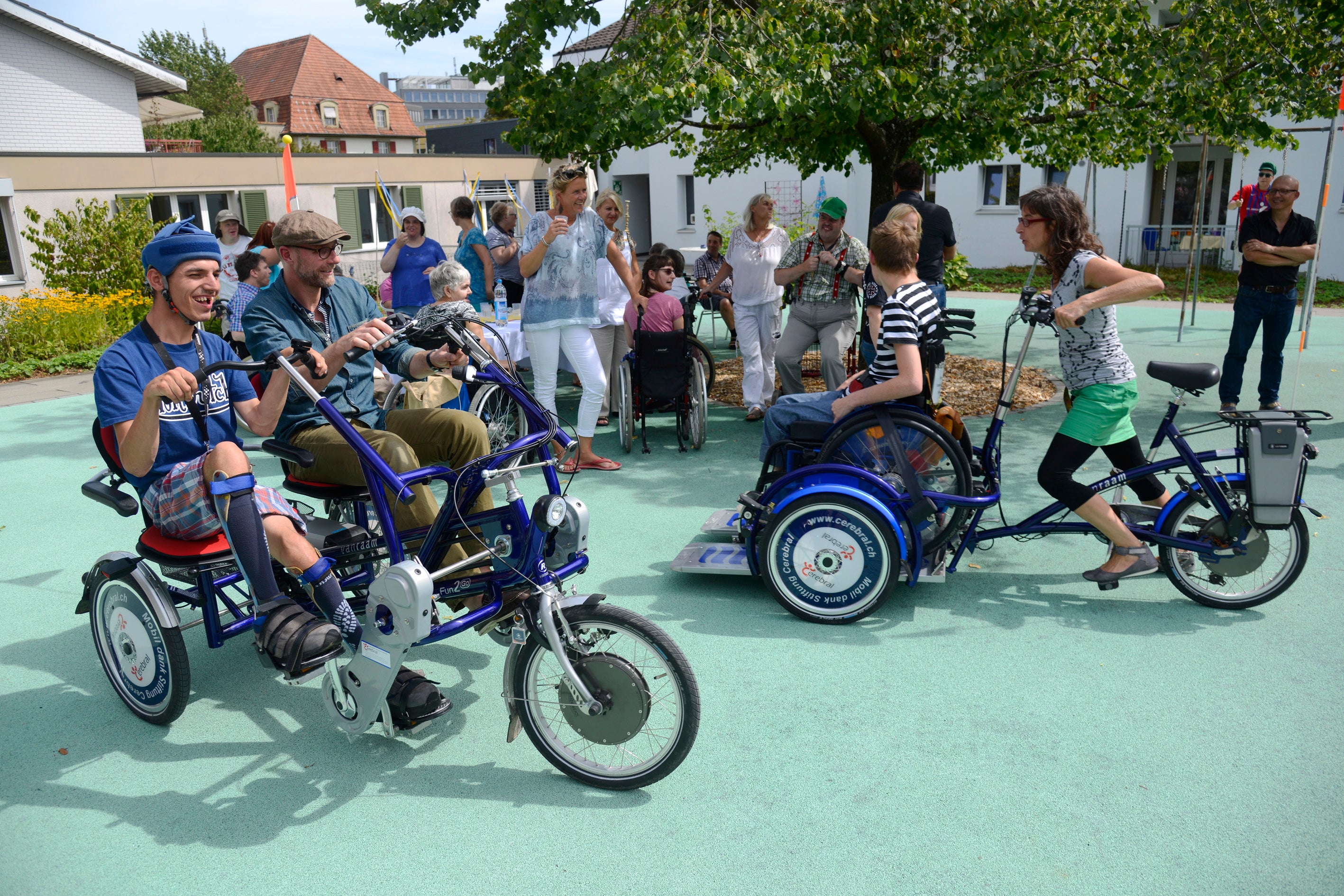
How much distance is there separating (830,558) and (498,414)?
11.2 ft

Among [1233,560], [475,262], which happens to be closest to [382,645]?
[1233,560]

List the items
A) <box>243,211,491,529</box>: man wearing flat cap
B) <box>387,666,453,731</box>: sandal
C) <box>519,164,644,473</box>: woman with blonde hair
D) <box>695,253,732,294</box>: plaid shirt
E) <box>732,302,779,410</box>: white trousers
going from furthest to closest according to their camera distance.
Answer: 1. <box>695,253,732,294</box>: plaid shirt
2. <box>732,302,779,410</box>: white trousers
3. <box>519,164,644,473</box>: woman with blonde hair
4. <box>243,211,491,529</box>: man wearing flat cap
5. <box>387,666,453,731</box>: sandal

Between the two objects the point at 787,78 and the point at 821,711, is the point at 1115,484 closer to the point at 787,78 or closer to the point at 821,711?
the point at 821,711

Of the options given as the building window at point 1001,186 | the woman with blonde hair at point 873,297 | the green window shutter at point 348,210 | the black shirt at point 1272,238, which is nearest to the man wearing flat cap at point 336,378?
the woman with blonde hair at point 873,297

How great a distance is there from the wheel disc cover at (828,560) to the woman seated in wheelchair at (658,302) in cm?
321

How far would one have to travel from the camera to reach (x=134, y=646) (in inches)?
139

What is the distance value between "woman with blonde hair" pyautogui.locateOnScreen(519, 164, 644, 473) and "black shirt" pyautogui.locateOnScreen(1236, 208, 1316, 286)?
4.84 metres

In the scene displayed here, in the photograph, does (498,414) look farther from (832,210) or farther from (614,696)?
(614,696)

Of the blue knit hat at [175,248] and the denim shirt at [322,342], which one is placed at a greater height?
the blue knit hat at [175,248]

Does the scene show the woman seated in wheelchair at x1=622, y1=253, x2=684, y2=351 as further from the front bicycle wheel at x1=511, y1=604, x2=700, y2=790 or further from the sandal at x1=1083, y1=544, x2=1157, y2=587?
the front bicycle wheel at x1=511, y1=604, x2=700, y2=790

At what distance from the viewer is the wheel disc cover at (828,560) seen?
4125mm

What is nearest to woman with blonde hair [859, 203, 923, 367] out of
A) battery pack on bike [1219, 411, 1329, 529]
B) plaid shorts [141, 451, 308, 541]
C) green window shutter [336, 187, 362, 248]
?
battery pack on bike [1219, 411, 1329, 529]

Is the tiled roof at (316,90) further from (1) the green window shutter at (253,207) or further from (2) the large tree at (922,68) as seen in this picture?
(2) the large tree at (922,68)

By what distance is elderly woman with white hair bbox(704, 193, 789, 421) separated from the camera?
25.9ft
